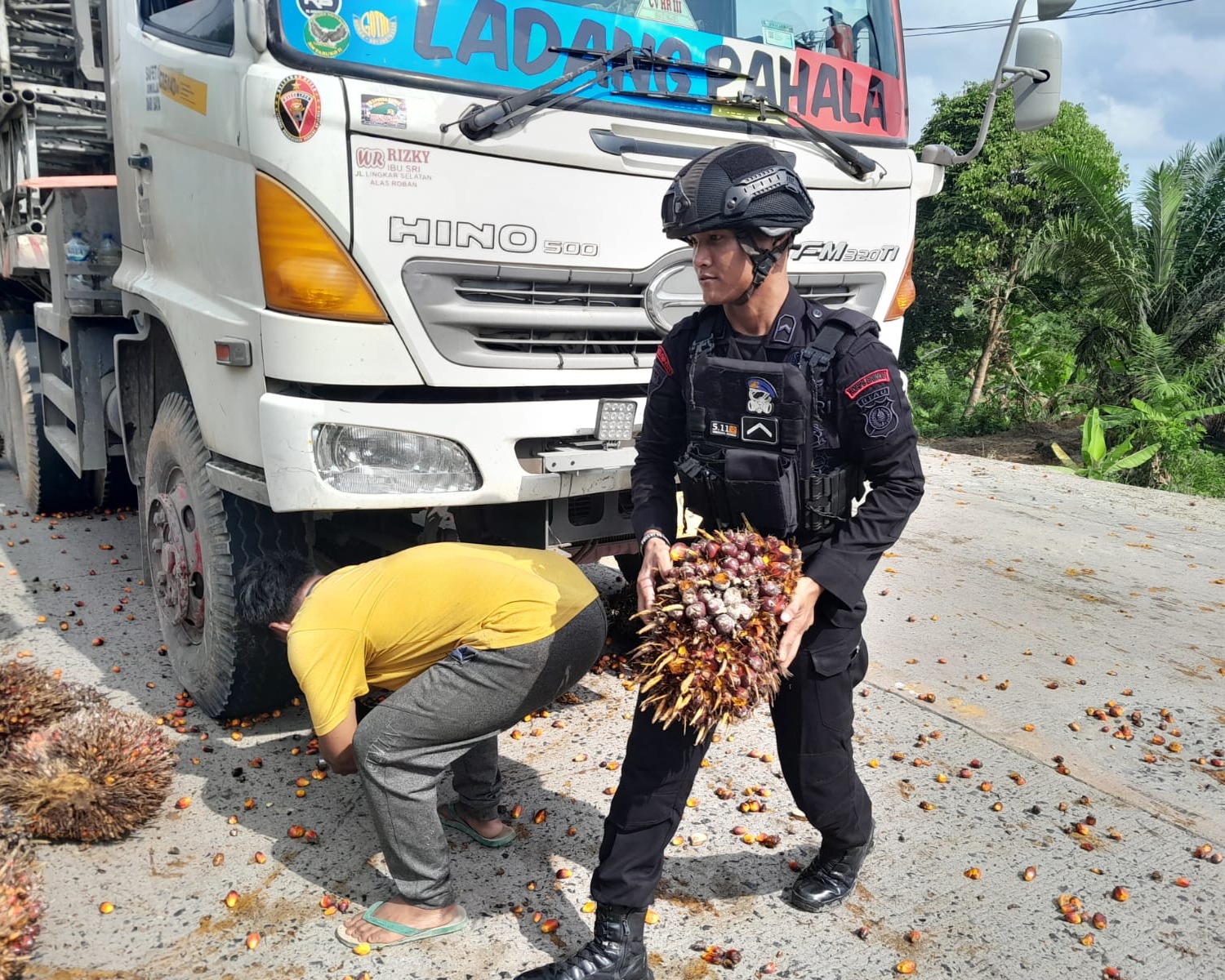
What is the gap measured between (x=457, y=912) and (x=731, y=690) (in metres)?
1.16

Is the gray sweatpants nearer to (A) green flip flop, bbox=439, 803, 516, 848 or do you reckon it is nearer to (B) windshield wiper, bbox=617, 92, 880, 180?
(A) green flip flop, bbox=439, 803, 516, 848

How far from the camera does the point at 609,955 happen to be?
2627 mm

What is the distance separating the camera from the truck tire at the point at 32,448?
6434mm

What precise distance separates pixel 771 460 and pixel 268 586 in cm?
215

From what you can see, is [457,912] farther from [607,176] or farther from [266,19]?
[266,19]

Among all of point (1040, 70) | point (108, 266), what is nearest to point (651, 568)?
point (1040, 70)

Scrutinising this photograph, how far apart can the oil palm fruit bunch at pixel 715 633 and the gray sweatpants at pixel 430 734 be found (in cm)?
44

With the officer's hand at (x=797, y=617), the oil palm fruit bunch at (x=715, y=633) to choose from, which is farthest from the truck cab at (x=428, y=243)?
the officer's hand at (x=797, y=617)

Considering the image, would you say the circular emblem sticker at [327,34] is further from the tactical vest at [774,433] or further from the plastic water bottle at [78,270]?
the plastic water bottle at [78,270]

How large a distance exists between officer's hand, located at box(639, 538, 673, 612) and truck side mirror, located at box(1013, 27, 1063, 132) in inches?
111

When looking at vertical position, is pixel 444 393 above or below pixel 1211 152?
below

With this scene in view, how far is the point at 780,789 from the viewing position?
3736mm

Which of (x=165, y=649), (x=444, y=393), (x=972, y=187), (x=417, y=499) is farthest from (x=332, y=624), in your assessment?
(x=972, y=187)

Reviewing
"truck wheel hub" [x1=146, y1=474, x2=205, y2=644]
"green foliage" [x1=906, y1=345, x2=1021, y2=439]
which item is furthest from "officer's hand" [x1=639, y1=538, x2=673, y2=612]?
"green foliage" [x1=906, y1=345, x2=1021, y2=439]
